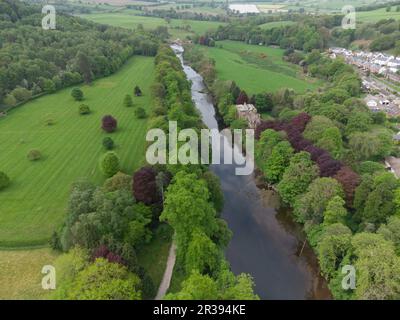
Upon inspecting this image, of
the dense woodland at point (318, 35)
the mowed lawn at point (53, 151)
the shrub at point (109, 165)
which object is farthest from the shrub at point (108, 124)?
the dense woodland at point (318, 35)

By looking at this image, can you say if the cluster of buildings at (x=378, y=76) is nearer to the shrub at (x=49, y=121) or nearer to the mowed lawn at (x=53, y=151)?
the mowed lawn at (x=53, y=151)

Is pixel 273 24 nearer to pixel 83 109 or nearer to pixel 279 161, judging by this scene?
pixel 83 109

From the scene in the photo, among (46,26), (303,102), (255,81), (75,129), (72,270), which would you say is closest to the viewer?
(72,270)

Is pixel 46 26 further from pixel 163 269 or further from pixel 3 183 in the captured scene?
pixel 163 269

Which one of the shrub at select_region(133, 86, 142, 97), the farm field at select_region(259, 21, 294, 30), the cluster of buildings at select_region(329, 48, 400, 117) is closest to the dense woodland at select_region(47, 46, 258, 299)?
the shrub at select_region(133, 86, 142, 97)

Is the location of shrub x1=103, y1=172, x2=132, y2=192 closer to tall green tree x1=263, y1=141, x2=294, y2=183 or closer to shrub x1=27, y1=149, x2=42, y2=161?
shrub x1=27, y1=149, x2=42, y2=161

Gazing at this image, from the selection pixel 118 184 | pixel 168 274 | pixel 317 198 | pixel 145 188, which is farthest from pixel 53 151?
pixel 317 198

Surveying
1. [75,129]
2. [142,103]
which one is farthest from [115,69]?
[75,129]
